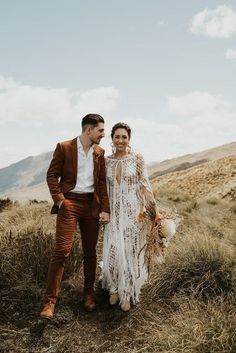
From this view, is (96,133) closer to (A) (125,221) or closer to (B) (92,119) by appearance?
(B) (92,119)

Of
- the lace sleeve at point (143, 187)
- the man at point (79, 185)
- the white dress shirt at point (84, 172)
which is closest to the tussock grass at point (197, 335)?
the man at point (79, 185)

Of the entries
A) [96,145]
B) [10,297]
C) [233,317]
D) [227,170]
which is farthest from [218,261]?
[227,170]

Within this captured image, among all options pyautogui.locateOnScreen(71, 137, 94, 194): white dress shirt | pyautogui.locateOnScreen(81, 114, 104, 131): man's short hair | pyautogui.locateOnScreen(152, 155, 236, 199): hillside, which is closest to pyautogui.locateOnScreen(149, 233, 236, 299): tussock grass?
pyautogui.locateOnScreen(71, 137, 94, 194): white dress shirt

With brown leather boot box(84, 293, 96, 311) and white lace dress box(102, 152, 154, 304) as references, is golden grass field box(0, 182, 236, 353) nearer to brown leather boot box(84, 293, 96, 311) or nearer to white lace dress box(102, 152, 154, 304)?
brown leather boot box(84, 293, 96, 311)

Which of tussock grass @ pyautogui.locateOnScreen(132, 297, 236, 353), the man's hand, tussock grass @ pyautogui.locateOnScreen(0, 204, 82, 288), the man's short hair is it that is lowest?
tussock grass @ pyautogui.locateOnScreen(132, 297, 236, 353)

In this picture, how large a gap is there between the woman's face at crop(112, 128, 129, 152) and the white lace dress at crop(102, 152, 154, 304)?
0.15m

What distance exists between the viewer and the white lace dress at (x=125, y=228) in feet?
15.6

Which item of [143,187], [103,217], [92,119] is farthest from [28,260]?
[92,119]

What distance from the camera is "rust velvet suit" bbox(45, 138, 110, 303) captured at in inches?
170

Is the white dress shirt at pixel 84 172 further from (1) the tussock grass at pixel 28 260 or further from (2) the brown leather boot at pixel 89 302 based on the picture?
(1) the tussock grass at pixel 28 260

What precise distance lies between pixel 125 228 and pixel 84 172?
790 mm

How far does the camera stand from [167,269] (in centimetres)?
529

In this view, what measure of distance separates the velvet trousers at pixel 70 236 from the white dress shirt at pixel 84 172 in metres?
0.07

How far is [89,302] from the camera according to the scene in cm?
477
